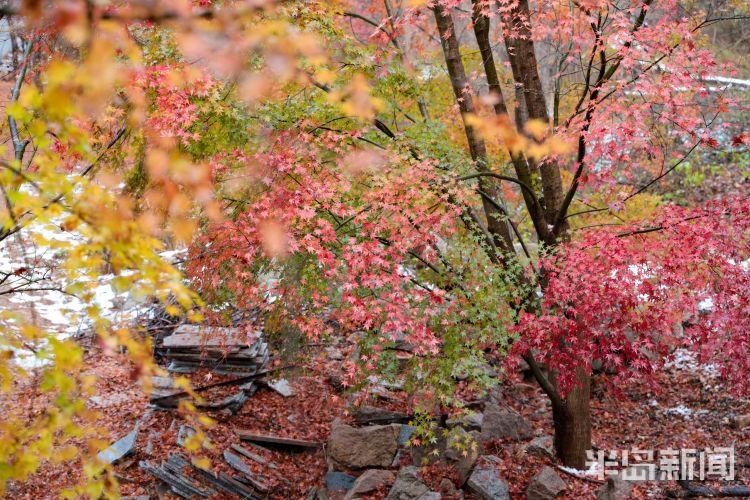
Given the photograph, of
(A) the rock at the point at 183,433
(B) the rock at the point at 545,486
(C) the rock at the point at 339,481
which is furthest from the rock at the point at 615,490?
(A) the rock at the point at 183,433

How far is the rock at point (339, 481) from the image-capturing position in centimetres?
870

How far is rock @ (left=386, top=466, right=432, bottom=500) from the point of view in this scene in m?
7.73

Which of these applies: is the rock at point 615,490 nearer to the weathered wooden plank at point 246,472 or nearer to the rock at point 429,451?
the rock at point 429,451

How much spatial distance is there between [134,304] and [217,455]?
230 inches

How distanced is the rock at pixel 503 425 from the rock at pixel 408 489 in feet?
6.43

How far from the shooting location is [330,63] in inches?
324

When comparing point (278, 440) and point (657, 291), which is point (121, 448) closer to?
point (278, 440)

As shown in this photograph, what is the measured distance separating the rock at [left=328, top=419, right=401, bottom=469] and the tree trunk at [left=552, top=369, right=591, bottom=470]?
7.99ft

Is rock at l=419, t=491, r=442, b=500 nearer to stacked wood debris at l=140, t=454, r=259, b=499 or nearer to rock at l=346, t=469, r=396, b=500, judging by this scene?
rock at l=346, t=469, r=396, b=500

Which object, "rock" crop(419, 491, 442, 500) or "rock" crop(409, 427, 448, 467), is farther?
"rock" crop(409, 427, 448, 467)

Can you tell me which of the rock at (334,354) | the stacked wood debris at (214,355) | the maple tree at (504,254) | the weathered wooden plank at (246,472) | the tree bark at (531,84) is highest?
the tree bark at (531,84)

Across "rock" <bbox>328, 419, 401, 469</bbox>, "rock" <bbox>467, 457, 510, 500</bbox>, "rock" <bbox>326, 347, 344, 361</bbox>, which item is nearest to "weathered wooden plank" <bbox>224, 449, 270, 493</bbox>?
"rock" <bbox>328, 419, 401, 469</bbox>

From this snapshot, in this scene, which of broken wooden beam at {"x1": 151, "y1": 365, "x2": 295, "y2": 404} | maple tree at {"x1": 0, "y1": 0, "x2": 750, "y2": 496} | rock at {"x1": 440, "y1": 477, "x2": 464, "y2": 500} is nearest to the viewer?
maple tree at {"x1": 0, "y1": 0, "x2": 750, "y2": 496}

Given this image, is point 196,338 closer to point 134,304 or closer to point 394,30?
point 134,304
